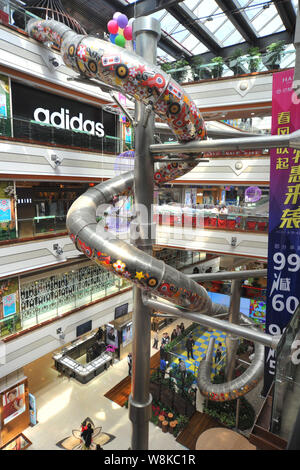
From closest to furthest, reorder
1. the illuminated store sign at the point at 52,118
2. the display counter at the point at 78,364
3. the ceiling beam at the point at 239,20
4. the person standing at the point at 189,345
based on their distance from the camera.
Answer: the illuminated store sign at the point at 52,118 → the display counter at the point at 78,364 → the person standing at the point at 189,345 → the ceiling beam at the point at 239,20

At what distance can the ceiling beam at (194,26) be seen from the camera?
16.4 m

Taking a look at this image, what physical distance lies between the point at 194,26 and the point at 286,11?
5.28 meters

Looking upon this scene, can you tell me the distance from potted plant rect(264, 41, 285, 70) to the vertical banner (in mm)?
8383

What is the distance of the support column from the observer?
10781 mm

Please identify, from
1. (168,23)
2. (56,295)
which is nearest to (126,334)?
(56,295)

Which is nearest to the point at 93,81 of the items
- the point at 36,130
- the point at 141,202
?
the point at 141,202

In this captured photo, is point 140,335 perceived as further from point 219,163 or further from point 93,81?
point 219,163

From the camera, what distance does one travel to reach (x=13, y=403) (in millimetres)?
10773

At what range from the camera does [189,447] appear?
10.2 meters

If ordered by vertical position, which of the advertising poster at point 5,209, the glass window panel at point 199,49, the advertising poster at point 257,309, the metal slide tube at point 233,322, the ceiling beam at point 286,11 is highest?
the glass window panel at point 199,49

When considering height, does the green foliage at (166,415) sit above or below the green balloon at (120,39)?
below

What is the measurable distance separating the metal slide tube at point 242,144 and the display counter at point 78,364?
12.5 metres

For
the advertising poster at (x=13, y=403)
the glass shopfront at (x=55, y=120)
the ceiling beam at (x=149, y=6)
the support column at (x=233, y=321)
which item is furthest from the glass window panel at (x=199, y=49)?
the advertising poster at (x=13, y=403)

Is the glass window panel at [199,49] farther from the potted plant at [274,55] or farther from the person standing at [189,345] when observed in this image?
the person standing at [189,345]
